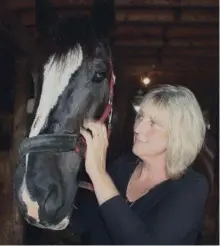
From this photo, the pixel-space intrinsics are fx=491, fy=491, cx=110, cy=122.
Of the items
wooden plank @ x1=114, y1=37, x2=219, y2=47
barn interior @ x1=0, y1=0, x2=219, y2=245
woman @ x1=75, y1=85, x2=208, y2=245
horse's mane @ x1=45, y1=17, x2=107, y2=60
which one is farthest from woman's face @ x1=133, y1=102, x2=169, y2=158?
wooden plank @ x1=114, y1=37, x2=219, y2=47

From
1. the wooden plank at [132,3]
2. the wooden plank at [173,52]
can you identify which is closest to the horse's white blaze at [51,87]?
the wooden plank at [132,3]

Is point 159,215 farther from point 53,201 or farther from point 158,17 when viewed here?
point 158,17

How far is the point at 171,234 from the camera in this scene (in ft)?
3.42

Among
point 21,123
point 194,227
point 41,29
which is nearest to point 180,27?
point 21,123

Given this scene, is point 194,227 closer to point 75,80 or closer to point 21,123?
point 75,80

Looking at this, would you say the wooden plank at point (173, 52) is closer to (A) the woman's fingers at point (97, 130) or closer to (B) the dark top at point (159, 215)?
(A) the woman's fingers at point (97, 130)

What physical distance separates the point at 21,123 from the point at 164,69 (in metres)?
1.44

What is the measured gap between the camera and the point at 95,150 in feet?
3.63

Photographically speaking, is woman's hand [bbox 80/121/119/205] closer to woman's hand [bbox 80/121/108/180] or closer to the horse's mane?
woman's hand [bbox 80/121/108/180]

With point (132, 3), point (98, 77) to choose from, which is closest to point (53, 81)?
point (98, 77)

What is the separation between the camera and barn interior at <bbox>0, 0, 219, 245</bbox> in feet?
6.02

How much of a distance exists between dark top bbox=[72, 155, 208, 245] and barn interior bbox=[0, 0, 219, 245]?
1.62 feet

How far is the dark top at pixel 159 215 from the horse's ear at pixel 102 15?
1.55 feet

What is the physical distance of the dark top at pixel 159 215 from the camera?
39.8 inches
